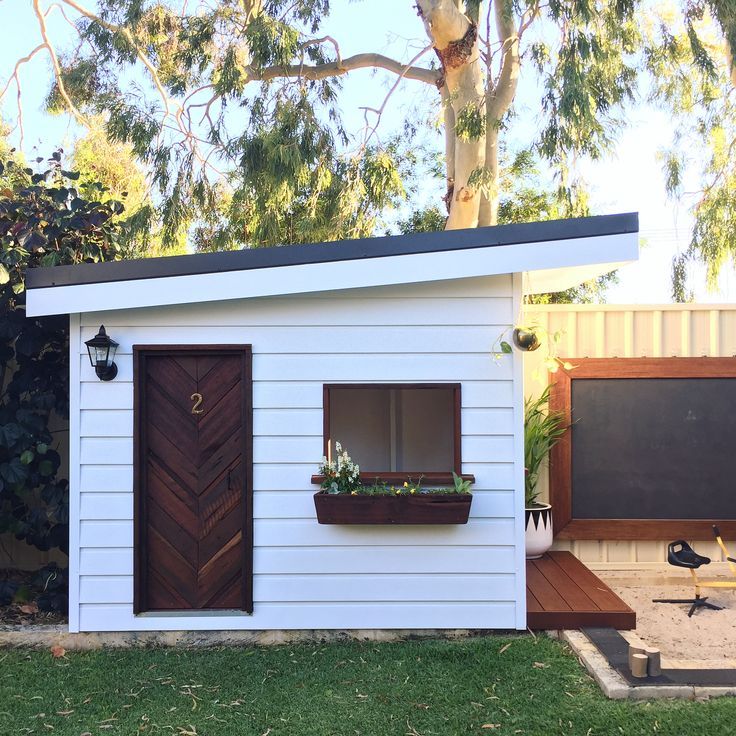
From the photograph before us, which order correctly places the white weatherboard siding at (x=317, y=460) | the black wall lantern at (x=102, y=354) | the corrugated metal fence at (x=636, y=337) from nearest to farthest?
the black wall lantern at (x=102, y=354) < the white weatherboard siding at (x=317, y=460) < the corrugated metal fence at (x=636, y=337)

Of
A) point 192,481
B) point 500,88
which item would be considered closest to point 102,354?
point 192,481

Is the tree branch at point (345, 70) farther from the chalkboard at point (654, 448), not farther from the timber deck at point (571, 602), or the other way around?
the timber deck at point (571, 602)

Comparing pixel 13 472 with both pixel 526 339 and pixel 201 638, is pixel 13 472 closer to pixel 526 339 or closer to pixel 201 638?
pixel 201 638

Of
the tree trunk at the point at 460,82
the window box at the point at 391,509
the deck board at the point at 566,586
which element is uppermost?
the tree trunk at the point at 460,82

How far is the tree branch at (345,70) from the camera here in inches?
416

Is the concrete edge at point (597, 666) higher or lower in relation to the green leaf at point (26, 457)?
lower

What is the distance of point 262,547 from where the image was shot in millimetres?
4434

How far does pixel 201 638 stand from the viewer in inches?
174

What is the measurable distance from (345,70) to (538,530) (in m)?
7.93

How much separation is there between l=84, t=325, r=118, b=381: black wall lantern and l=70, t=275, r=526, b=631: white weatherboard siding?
54mm

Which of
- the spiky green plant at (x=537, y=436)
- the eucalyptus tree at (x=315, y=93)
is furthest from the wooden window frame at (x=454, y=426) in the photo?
the eucalyptus tree at (x=315, y=93)

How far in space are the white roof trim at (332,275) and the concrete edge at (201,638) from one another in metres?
1.92

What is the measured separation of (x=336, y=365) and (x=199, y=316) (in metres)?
0.86

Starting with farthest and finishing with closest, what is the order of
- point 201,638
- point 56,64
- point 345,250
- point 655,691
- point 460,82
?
point 56,64
point 460,82
point 201,638
point 345,250
point 655,691
